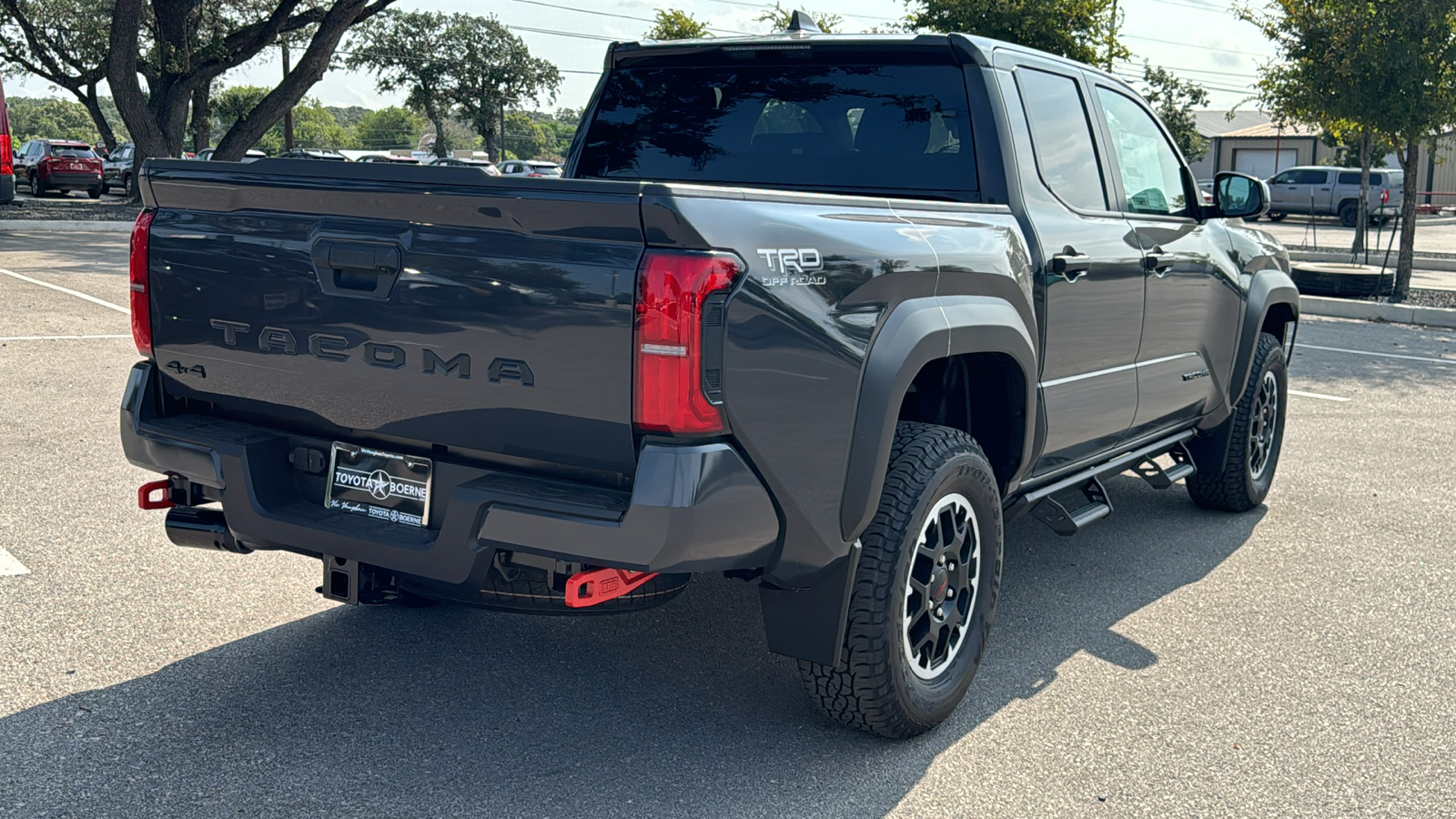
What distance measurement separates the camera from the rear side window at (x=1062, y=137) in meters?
→ 4.41

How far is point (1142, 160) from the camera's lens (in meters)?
5.21

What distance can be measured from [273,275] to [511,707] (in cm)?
140

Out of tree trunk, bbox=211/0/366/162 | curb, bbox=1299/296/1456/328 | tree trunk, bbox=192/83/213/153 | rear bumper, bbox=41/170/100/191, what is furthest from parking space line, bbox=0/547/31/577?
rear bumper, bbox=41/170/100/191

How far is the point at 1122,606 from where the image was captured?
4801 mm

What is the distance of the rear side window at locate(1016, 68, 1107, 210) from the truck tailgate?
6.96 ft

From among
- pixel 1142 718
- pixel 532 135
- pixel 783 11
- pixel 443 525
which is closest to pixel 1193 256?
pixel 1142 718

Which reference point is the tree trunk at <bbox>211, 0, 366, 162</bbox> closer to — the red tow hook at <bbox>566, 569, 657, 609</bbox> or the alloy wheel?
the alloy wheel

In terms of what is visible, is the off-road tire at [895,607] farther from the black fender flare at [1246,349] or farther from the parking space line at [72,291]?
the parking space line at [72,291]

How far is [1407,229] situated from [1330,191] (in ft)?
82.9

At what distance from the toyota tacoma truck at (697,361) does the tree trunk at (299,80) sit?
77.6 ft

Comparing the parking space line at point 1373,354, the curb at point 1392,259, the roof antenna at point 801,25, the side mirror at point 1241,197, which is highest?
the roof antenna at point 801,25

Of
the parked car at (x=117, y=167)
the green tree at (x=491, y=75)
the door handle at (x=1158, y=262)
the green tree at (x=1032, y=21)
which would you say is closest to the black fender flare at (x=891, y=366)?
the door handle at (x=1158, y=262)

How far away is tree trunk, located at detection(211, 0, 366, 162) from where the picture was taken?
2589 cm

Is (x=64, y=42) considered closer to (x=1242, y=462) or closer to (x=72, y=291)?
(x=72, y=291)
